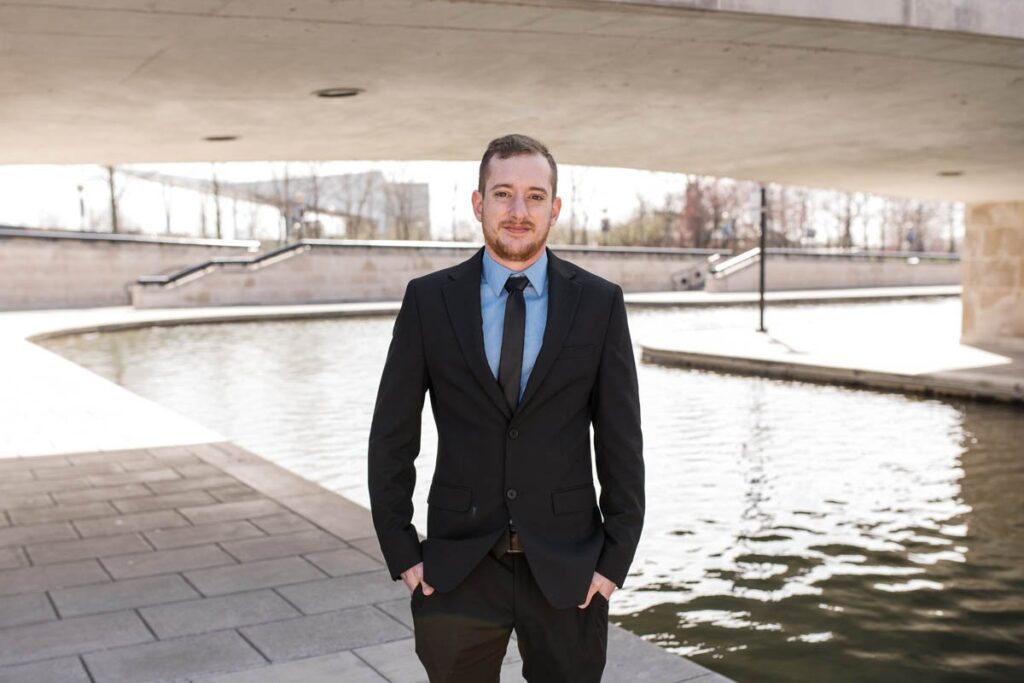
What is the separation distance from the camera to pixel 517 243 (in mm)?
2738

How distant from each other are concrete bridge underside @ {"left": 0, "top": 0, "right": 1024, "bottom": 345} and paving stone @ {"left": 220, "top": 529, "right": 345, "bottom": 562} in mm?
3062

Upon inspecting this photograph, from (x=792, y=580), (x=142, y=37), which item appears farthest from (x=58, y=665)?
(x=792, y=580)

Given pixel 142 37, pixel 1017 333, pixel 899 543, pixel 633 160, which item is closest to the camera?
pixel 142 37

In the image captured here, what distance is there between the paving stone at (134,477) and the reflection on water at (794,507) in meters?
1.50

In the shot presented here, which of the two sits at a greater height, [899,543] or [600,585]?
[600,585]

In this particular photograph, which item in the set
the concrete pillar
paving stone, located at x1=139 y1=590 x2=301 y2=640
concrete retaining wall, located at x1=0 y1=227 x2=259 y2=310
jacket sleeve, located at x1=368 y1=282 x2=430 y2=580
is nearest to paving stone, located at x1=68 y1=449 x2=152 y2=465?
paving stone, located at x1=139 y1=590 x2=301 y2=640

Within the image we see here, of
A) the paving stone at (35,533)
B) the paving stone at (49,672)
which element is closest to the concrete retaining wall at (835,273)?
the paving stone at (35,533)

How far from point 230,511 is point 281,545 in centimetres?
108

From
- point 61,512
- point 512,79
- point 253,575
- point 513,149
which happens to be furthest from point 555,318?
point 61,512

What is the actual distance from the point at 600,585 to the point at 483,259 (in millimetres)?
893

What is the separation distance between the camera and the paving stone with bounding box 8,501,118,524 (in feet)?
24.4

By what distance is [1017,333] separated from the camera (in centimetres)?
2023

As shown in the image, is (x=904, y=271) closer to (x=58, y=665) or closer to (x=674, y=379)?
(x=674, y=379)

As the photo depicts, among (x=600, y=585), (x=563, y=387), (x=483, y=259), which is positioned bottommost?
(x=600, y=585)
